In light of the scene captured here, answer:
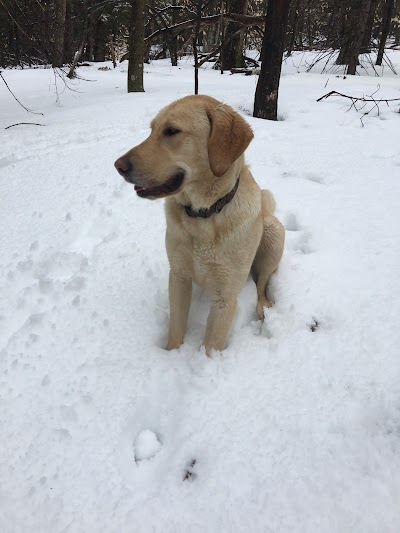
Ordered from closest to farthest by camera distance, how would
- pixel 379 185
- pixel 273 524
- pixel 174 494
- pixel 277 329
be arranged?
pixel 273 524
pixel 174 494
pixel 277 329
pixel 379 185

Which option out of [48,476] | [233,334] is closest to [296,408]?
[233,334]

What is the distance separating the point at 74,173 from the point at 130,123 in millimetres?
1712

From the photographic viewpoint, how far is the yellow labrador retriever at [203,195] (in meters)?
1.76

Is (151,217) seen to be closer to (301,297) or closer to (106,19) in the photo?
(301,297)

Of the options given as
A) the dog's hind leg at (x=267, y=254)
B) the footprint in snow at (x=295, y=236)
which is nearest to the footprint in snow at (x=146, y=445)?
the dog's hind leg at (x=267, y=254)

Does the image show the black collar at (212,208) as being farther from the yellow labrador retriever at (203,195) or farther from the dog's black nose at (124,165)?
the dog's black nose at (124,165)

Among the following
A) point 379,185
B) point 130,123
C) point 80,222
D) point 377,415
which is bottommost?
point 377,415

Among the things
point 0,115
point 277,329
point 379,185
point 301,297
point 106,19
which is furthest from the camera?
point 106,19

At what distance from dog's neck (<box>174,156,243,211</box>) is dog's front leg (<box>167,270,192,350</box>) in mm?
465

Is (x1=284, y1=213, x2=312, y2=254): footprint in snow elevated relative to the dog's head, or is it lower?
lower

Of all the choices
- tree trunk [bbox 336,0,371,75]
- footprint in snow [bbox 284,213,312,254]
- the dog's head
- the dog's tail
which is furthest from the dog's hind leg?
tree trunk [bbox 336,0,371,75]

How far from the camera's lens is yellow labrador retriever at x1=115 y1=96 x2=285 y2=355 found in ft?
5.78

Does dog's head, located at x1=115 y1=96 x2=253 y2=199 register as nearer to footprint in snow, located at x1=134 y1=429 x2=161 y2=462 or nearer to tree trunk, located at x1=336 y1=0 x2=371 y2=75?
Answer: footprint in snow, located at x1=134 y1=429 x2=161 y2=462

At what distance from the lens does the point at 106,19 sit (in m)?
17.5
